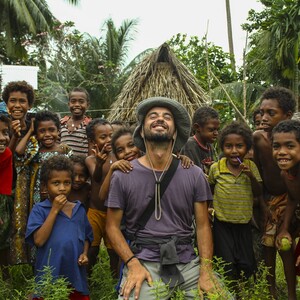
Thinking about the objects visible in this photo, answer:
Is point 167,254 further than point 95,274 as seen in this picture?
No

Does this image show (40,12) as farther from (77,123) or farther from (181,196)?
(181,196)

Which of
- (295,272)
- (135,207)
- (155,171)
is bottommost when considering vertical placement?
(295,272)

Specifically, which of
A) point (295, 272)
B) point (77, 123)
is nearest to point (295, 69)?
point (77, 123)

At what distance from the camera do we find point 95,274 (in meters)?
4.74

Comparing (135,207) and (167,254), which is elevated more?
(135,207)

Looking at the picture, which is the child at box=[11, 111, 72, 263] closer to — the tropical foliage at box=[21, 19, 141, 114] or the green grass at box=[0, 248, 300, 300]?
the green grass at box=[0, 248, 300, 300]

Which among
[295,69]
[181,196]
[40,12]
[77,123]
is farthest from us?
[40,12]

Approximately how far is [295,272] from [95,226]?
1.92 metres

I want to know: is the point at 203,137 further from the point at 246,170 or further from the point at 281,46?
the point at 281,46

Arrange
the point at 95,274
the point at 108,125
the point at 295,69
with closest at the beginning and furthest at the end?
the point at 95,274, the point at 108,125, the point at 295,69

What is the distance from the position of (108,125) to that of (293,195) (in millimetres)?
2034

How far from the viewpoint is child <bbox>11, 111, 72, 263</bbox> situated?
15.8 feet

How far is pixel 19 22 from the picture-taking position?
2255cm

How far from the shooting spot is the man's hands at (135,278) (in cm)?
348
